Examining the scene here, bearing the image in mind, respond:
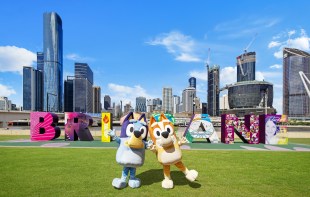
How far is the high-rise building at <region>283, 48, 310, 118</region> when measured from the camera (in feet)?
551

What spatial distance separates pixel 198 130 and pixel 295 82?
17689cm

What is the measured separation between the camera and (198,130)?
74.7ft

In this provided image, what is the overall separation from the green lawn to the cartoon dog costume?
407 millimetres

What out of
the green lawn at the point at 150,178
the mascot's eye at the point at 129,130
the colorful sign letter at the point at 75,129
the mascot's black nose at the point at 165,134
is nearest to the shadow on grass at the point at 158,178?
the green lawn at the point at 150,178

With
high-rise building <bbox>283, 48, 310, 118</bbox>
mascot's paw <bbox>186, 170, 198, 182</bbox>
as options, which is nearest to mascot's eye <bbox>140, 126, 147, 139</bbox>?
mascot's paw <bbox>186, 170, 198, 182</bbox>

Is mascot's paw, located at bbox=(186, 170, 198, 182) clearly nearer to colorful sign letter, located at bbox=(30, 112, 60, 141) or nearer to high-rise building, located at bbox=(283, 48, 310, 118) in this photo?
colorful sign letter, located at bbox=(30, 112, 60, 141)

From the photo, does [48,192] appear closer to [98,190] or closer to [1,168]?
[98,190]

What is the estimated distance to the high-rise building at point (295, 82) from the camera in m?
168

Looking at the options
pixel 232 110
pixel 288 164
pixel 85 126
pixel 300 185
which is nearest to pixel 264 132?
pixel 288 164

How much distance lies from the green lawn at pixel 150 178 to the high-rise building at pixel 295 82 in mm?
181755

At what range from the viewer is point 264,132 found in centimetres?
2262

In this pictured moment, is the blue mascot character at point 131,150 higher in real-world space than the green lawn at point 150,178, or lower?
higher

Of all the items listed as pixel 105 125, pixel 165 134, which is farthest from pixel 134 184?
pixel 105 125

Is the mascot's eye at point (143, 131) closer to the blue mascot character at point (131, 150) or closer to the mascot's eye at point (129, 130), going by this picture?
the blue mascot character at point (131, 150)
